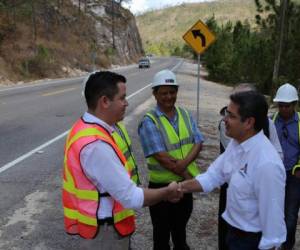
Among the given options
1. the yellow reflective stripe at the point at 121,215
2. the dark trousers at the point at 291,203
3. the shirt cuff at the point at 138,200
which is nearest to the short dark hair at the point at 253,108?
the shirt cuff at the point at 138,200

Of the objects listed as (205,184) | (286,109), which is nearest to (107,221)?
(205,184)

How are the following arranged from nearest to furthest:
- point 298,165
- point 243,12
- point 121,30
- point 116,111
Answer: point 116,111 → point 298,165 → point 121,30 → point 243,12

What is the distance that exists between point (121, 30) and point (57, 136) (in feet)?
232

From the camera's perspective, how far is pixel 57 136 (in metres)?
10.6

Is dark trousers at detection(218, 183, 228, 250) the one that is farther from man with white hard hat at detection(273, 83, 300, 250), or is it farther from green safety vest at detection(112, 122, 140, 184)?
green safety vest at detection(112, 122, 140, 184)

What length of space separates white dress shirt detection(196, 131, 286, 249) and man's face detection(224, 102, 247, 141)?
0.06 metres

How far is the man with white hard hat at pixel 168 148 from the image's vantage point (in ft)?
12.6

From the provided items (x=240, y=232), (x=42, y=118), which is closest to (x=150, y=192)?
(x=240, y=232)

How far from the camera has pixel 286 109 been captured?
14.7 feet

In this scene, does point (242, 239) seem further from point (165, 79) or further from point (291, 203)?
point (291, 203)

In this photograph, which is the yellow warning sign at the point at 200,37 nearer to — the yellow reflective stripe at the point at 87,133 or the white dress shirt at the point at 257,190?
the white dress shirt at the point at 257,190

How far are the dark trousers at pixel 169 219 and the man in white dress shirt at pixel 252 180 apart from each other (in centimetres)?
114

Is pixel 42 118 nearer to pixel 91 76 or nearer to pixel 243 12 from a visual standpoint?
pixel 91 76

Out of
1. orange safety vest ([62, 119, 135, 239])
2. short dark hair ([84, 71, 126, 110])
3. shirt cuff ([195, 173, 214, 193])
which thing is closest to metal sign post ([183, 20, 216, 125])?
shirt cuff ([195, 173, 214, 193])
